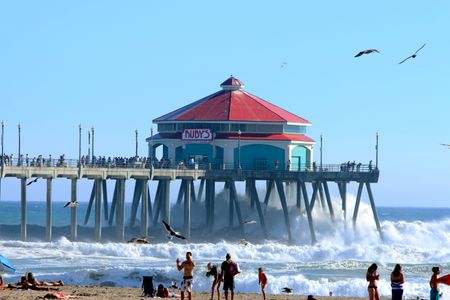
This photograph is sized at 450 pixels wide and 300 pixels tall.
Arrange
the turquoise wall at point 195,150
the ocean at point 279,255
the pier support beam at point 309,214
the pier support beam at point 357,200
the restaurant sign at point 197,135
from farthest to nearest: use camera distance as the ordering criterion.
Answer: the turquoise wall at point 195,150
the restaurant sign at point 197,135
the pier support beam at point 357,200
the pier support beam at point 309,214
the ocean at point 279,255

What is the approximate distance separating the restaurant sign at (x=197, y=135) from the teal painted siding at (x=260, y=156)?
4.79ft

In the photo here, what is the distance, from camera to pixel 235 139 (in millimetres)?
72438

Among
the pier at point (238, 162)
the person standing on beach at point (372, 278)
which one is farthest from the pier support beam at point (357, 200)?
the person standing on beach at point (372, 278)

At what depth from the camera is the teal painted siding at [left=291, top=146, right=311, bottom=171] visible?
241ft

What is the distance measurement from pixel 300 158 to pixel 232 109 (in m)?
4.15

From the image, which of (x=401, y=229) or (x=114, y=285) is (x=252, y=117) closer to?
(x=401, y=229)

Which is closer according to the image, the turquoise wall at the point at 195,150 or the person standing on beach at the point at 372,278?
the person standing on beach at the point at 372,278

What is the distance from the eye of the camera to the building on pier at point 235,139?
7262 centimetres

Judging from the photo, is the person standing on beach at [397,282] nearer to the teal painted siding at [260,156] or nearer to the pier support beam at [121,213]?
the pier support beam at [121,213]

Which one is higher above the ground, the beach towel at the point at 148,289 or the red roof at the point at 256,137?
the red roof at the point at 256,137

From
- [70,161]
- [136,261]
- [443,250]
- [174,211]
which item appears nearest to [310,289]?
[136,261]

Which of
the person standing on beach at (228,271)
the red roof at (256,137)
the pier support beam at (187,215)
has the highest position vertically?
the red roof at (256,137)

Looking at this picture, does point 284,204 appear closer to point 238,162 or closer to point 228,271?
point 238,162

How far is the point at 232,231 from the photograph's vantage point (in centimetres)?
7144
